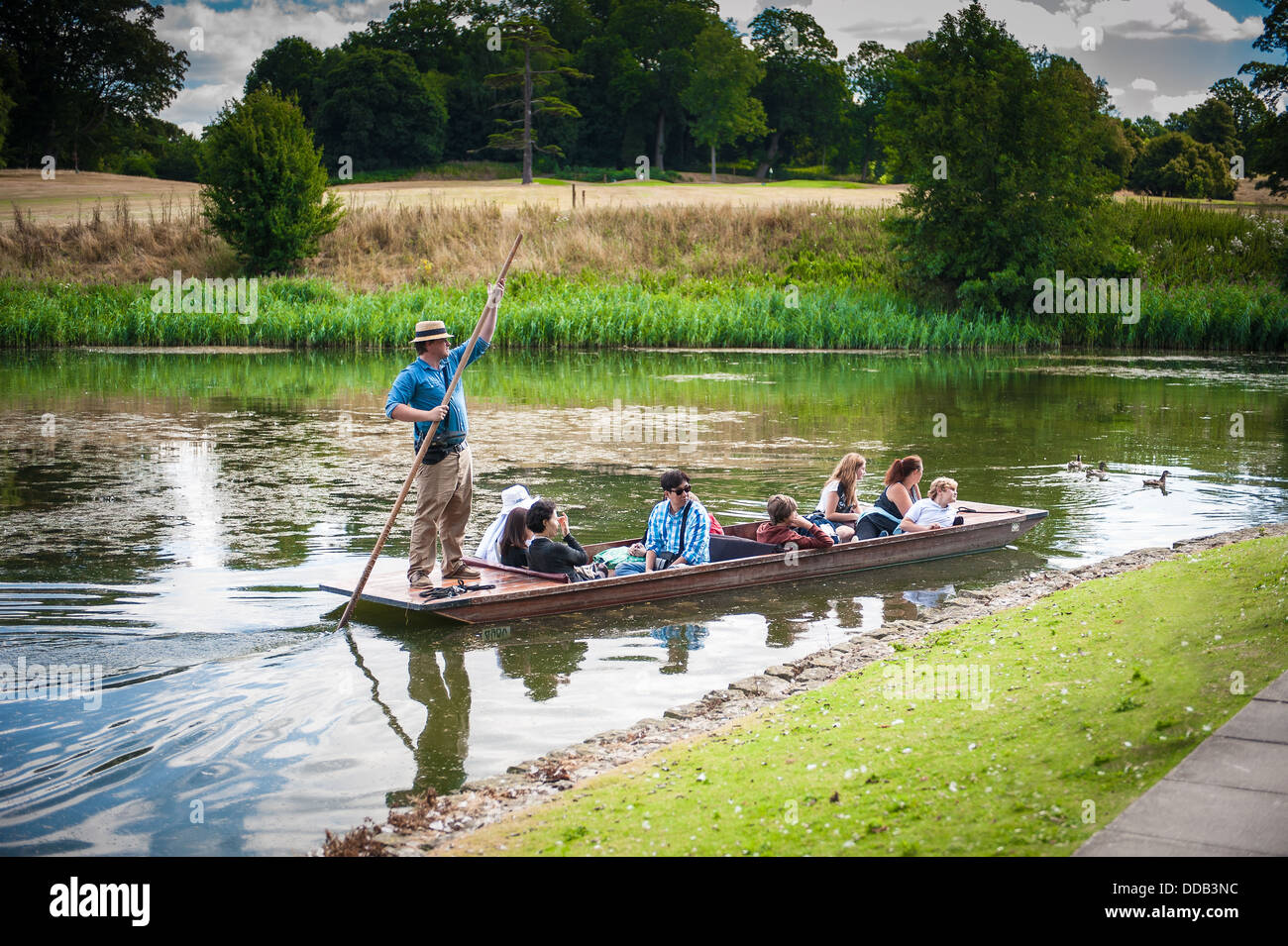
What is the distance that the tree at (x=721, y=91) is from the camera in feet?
269

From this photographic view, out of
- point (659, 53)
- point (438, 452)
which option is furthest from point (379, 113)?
point (438, 452)

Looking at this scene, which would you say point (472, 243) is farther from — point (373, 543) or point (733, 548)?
point (733, 548)

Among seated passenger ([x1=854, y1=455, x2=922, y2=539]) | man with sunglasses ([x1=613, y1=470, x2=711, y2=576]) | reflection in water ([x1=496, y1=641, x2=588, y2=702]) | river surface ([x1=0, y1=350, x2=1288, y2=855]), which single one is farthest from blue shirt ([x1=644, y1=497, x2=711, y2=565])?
seated passenger ([x1=854, y1=455, x2=922, y2=539])

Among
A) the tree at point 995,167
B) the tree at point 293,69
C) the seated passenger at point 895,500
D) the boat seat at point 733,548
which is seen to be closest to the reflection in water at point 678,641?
the boat seat at point 733,548

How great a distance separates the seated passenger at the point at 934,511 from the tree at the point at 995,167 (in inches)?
1124

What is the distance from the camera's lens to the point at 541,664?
29.5 feet

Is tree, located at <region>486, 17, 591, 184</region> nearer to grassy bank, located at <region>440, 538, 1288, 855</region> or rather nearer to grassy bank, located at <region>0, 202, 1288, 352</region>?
grassy bank, located at <region>0, 202, 1288, 352</region>

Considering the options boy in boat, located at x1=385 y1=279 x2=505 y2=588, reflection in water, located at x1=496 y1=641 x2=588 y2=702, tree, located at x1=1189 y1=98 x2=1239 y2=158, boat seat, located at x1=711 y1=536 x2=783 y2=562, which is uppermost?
tree, located at x1=1189 y1=98 x2=1239 y2=158

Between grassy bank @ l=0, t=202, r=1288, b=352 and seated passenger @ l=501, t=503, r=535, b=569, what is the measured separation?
78.6ft

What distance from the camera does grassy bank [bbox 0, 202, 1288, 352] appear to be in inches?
1387

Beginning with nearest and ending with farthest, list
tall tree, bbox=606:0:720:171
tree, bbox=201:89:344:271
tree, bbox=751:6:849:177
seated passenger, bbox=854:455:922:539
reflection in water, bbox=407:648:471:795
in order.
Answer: reflection in water, bbox=407:648:471:795 < seated passenger, bbox=854:455:922:539 < tree, bbox=201:89:344:271 < tall tree, bbox=606:0:720:171 < tree, bbox=751:6:849:177

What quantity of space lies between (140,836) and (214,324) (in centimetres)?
3113

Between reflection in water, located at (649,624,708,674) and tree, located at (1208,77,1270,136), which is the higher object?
tree, located at (1208,77,1270,136)
